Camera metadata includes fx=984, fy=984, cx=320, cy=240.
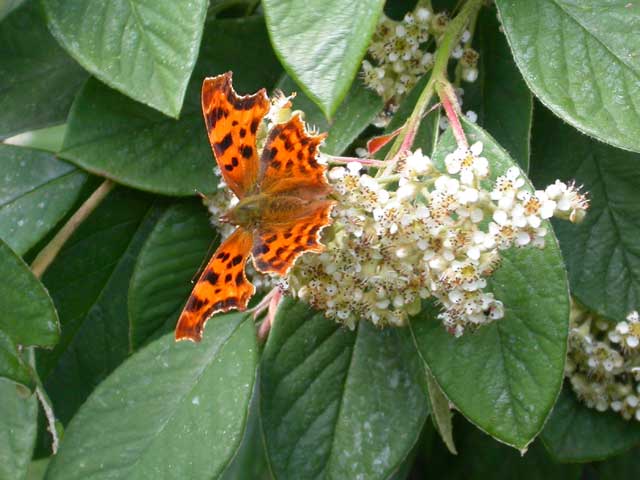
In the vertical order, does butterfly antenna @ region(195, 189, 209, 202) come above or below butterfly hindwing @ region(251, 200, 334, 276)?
below

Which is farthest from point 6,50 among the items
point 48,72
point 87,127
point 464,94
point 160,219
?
point 464,94

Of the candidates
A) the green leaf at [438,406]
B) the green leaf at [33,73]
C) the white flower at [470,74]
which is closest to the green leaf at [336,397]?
the green leaf at [438,406]

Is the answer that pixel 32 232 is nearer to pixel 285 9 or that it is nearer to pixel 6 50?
pixel 6 50

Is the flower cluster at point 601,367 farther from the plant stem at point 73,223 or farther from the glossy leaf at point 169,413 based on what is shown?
the plant stem at point 73,223

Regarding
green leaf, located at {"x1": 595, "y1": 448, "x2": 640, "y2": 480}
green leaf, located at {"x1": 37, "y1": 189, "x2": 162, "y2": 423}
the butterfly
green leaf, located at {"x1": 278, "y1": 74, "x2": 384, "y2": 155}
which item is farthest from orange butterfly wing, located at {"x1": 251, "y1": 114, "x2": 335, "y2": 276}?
green leaf, located at {"x1": 595, "y1": 448, "x2": 640, "y2": 480}

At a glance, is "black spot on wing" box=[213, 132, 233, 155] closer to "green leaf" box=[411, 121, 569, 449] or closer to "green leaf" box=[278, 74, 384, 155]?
"green leaf" box=[278, 74, 384, 155]

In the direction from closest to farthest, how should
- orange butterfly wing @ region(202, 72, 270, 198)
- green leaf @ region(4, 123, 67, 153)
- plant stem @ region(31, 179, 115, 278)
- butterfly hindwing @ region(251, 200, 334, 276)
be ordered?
butterfly hindwing @ region(251, 200, 334, 276)
orange butterfly wing @ region(202, 72, 270, 198)
plant stem @ region(31, 179, 115, 278)
green leaf @ region(4, 123, 67, 153)
